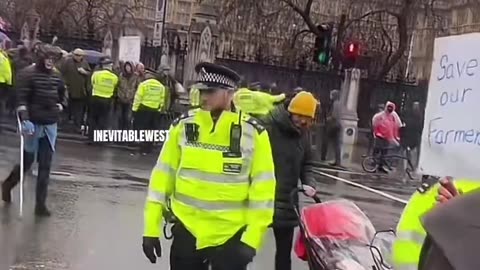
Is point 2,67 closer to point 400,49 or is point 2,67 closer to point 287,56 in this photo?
point 400,49

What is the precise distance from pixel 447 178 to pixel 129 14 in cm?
6211

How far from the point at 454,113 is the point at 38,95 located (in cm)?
777

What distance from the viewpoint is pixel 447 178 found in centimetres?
382

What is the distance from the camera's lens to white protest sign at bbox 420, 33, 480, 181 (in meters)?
3.77

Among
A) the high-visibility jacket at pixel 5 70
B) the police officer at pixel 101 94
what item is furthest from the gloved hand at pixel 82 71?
the high-visibility jacket at pixel 5 70

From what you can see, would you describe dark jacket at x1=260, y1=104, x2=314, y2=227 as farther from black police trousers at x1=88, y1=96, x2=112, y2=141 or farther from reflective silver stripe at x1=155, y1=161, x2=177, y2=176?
black police trousers at x1=88, y1=96, x2=112, y2=141

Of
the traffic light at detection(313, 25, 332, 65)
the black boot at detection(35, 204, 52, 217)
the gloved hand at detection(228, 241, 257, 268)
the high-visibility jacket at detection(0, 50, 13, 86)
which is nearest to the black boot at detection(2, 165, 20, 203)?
the black boot at detection(35, 204, 52, 217)

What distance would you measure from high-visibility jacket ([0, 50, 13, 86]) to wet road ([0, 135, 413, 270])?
1204mm

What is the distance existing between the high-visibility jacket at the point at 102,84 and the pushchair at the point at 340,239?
16885 mm

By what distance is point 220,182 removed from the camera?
5262 millimetres

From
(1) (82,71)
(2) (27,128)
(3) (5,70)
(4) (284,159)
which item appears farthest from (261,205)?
(1) (82,71)

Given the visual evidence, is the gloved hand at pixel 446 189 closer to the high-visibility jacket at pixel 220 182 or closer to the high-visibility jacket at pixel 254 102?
the high-visibility jacket at pixel 220 182

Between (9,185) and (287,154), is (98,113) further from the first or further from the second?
(287,154)

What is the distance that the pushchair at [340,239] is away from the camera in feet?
18.2
